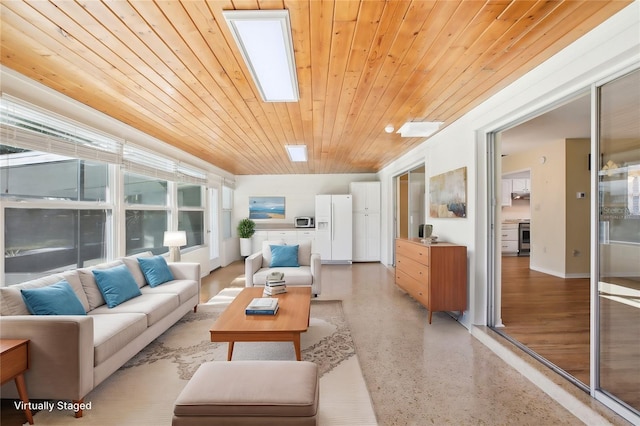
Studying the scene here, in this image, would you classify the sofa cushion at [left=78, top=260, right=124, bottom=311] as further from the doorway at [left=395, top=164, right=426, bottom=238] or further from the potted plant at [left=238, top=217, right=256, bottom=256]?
the doorway at [left=395, top=164, right=426, bottom=238]

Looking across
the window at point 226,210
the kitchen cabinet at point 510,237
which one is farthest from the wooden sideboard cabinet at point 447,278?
the kitchen cabinet at point 510,237

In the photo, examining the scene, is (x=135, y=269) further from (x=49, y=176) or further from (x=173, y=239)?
(x=49, y=176)

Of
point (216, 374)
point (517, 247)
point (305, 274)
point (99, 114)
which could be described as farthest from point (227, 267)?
point (517, 247)

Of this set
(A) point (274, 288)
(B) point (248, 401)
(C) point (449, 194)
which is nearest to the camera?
(B) point (248, 401)

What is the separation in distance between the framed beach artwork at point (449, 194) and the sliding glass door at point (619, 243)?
4.76ft

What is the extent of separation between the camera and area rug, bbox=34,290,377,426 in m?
1.87

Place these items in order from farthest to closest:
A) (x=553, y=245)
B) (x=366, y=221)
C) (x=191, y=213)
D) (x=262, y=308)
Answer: (x=366, y=221) → (x=191, y=213) → (x=553, y=245) → (x=262, y=308)

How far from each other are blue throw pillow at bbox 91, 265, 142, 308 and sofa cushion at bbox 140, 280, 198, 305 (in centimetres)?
29

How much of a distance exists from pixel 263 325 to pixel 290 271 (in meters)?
1.85

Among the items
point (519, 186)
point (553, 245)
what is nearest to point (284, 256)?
point (553, 245)

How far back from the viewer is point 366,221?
728cm

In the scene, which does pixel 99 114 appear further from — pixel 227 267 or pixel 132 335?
pixel 227 267

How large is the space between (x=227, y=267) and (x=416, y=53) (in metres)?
6.21

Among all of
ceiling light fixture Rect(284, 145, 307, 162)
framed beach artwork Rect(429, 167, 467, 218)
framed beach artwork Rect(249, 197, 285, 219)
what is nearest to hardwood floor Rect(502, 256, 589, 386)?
framed beach artwork Rect(429, 167, 467, 218)
